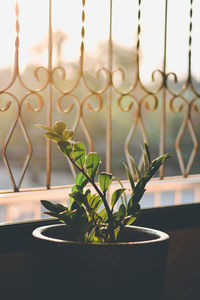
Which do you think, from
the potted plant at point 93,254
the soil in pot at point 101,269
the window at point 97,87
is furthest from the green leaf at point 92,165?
the window at point 97,87

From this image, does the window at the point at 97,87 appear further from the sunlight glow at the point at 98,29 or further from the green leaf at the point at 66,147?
the green leaf at the point at 66,147

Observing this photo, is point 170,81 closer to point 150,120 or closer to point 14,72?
point 150,120

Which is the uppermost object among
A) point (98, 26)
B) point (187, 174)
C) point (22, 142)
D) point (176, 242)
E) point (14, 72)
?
point (98, 26)

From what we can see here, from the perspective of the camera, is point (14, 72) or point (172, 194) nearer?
point (14, 72)

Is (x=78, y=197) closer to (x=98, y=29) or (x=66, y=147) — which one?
(x=66, y=147)

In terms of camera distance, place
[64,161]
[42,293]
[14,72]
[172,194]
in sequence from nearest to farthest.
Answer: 1. [42,293]
2. [14,72]
3. [64,161]
4. [172,194]

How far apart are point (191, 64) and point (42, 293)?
40.9 inches

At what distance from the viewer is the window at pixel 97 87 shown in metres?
1.32

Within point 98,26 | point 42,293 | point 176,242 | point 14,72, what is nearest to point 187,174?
point 176,242

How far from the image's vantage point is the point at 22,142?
137cm

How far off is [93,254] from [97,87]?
0.71 meters

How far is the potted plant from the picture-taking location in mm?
875

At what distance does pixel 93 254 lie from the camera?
2.85ft

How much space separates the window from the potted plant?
379 mm
